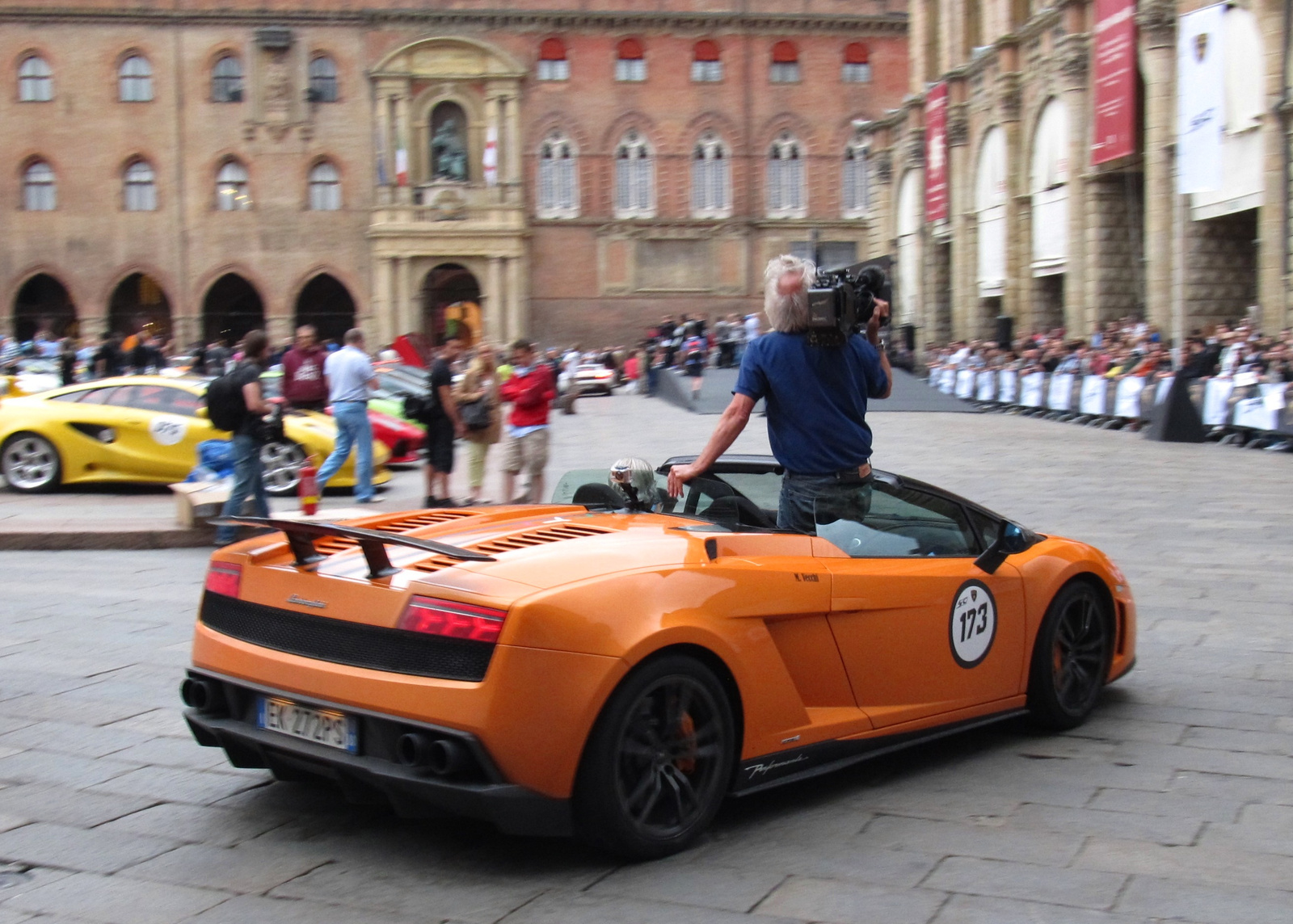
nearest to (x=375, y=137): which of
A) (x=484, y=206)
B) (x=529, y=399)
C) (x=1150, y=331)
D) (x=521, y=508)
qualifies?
(x=484, y=206)

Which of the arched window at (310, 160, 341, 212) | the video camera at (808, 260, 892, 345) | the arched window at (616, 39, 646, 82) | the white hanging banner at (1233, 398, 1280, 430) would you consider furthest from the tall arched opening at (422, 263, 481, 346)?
the video camera at (808, 260, 892, 345)

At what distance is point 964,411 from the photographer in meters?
30.1

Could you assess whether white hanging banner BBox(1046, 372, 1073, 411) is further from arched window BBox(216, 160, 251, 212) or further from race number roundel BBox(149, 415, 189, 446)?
arched window BBox(216, 160, 251, 212)

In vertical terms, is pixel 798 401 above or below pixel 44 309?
below

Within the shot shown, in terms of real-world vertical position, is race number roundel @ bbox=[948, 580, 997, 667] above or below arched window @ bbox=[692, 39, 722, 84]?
below

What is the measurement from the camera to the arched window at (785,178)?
2153 inches

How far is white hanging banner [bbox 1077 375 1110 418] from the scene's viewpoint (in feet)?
80.8

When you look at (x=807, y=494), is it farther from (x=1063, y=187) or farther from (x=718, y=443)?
(x=1063, y=187)

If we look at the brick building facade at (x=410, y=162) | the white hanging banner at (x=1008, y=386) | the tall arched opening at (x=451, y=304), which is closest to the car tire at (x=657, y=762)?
the white hanging banner at (x=1008, y=386)

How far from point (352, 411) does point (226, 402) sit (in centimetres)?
318

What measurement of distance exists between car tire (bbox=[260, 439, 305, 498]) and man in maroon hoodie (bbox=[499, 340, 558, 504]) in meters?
2.88

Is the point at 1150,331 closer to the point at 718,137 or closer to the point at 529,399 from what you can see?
the point at 529,399

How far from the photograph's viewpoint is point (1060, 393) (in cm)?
2695

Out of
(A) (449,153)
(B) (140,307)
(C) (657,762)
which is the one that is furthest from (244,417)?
(B) (140,307)
